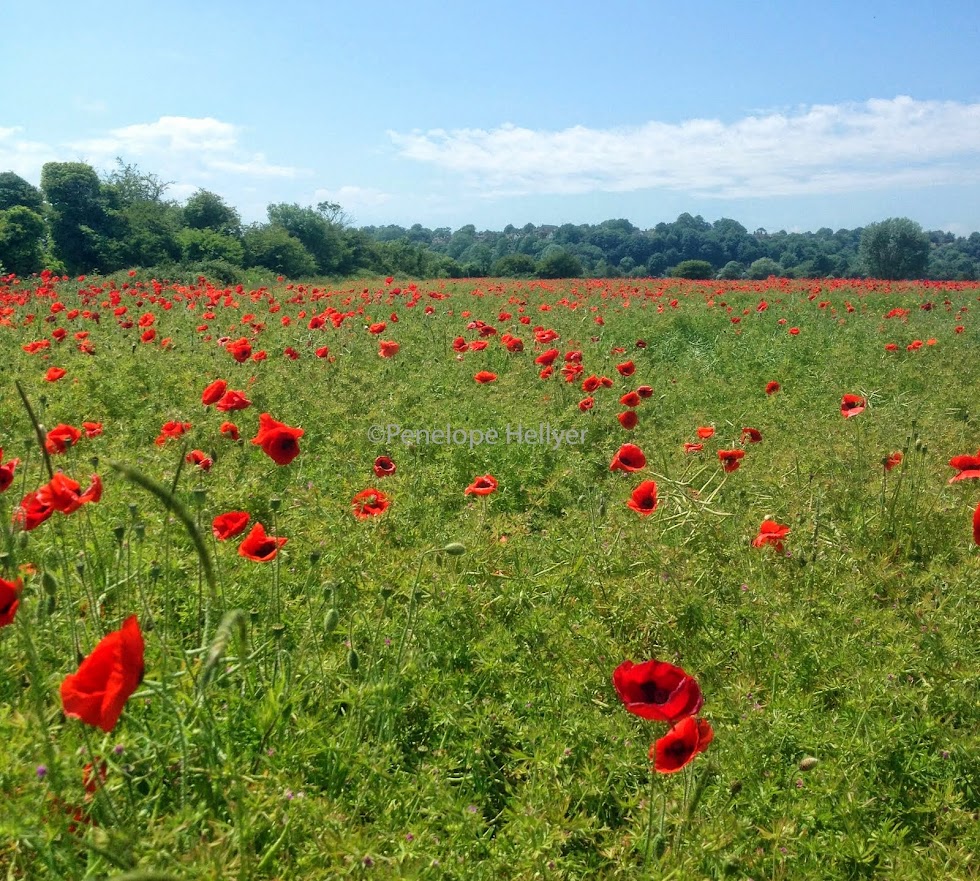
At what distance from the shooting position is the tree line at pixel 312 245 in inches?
1048

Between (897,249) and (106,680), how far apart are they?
5141 centimetres

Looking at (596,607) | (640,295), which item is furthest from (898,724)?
(640,295)

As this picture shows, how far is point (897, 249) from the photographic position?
144 ft

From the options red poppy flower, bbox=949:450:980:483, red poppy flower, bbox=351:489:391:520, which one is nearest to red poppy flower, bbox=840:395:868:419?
red poppy flower, bbox=949:450:980:483

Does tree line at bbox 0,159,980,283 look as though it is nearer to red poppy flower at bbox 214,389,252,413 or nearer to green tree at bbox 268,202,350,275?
green tree at bbox 268,202,350,275

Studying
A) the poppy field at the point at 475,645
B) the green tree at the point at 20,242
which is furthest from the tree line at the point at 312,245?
the poppy field at the point at 475,645

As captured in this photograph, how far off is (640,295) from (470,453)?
10.4m

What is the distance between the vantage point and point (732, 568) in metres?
3.24

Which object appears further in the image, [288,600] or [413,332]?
[413,332]

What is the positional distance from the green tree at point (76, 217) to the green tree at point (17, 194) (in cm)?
265

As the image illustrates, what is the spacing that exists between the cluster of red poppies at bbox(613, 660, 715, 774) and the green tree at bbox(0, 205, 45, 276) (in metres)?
27.3

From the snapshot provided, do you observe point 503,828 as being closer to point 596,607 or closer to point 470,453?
point 596,607

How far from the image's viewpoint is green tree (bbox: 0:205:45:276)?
23375 millimetres

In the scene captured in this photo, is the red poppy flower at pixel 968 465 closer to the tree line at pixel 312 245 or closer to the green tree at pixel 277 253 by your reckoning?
the tree line at pixel 312 245
